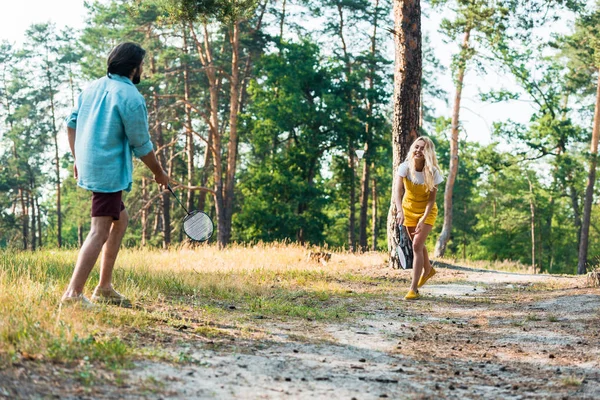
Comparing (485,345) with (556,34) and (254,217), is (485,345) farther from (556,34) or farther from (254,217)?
(556,34)

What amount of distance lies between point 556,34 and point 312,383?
31959mm

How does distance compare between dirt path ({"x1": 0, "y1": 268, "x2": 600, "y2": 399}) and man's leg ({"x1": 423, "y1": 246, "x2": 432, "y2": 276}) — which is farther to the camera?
man's leg ({"x1": 423, "y1": 246, "x2": 432, "y2": 276})

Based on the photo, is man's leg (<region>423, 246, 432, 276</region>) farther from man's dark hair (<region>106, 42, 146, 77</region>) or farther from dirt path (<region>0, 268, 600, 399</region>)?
man's dark hair (<region>106, 42, 146, 77</region>)

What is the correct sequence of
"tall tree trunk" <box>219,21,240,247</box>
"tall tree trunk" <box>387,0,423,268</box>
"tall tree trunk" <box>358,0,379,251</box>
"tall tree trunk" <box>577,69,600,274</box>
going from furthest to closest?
"tall tree trunk" <box>358,0,379,251</box>
"tall tree trunk" <box>577,69,600,274</box>
"tall tree trunk" <box>219,21,240,247</box>
"tall tree trunk" <box>387,0,423,268</box>

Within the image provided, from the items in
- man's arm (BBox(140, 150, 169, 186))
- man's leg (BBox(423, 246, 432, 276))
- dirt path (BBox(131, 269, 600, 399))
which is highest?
man's arm (BBox(140, 150, 169, 186))

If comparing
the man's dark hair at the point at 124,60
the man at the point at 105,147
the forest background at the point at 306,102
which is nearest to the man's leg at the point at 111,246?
the man at the point at 105,147

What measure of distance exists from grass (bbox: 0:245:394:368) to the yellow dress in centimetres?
127

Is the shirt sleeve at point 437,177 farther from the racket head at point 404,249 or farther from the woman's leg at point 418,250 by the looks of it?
the racket head at point 404,249

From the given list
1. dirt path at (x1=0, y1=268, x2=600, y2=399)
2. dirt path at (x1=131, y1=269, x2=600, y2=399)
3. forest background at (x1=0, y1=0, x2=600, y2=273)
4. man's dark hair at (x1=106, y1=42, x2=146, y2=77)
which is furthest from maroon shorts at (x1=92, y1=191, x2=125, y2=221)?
forest background at (x1=0, y1=0, x2=600, y2=273)

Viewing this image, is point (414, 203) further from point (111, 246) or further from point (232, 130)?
point (232, 130)

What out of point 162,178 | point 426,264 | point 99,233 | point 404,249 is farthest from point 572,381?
point 404,249

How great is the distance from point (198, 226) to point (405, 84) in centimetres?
752

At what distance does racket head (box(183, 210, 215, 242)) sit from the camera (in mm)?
7406

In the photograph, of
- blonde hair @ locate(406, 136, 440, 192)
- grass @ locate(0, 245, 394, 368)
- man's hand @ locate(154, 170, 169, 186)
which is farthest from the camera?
blonde hair @ locate(406, 136, 440, 192)
